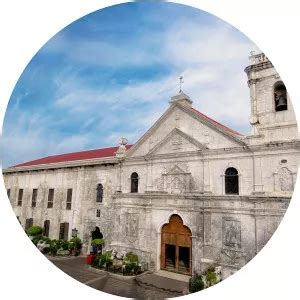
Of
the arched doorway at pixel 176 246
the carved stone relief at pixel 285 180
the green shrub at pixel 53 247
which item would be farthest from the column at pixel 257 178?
the green shrub at pixel 53 247

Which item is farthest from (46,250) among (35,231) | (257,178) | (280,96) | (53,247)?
(280,96)

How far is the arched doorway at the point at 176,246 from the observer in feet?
30.9

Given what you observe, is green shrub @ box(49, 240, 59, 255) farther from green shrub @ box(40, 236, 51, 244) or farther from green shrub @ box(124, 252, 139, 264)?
green shrub @ box(124, 252, 139, 264)

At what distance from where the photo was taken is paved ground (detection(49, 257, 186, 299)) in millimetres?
8500

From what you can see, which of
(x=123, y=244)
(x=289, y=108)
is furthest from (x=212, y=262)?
(x=289, y=108)

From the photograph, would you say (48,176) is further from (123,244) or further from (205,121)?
(205,121)

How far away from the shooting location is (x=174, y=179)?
31.7ft

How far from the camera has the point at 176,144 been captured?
394 inches

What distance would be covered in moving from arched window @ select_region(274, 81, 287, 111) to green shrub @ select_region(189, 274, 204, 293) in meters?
5.11

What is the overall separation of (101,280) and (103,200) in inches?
129

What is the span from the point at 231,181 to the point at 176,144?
2069 mm

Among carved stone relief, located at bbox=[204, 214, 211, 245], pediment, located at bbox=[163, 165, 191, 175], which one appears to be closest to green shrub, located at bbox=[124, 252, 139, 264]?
carved stone relief, located at bbox=[204, 214, 211, 245]

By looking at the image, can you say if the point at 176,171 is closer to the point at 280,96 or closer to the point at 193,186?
the point at 193,186

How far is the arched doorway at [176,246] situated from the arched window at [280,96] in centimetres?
438
